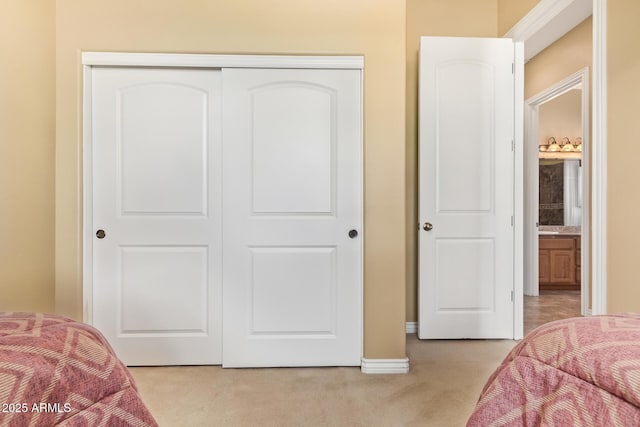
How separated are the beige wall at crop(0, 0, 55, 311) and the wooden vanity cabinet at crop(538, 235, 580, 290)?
5.14 meters

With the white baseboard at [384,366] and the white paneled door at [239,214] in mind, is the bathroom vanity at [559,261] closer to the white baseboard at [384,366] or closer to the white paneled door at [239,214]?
the white baseboard at [384,366]

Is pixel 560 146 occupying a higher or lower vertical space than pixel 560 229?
higher

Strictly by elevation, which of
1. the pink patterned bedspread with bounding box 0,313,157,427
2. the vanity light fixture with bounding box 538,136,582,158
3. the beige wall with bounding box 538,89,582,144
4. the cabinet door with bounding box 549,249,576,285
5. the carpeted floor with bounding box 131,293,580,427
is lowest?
the carpeted floor with bounding box 131,293,580,427

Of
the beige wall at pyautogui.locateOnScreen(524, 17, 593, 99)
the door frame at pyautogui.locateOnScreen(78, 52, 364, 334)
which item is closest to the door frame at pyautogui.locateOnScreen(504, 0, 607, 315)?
the door frame at pyautogui.locateOnScreen(78, 52, 364, 334)

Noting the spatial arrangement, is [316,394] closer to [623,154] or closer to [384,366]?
[384,366]

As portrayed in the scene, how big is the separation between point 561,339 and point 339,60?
1.96 metres

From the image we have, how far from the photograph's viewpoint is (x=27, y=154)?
2.09 meters

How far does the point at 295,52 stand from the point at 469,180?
5.32ft

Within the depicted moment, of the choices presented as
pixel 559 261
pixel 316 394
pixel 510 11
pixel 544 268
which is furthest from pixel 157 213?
pixel 559 261

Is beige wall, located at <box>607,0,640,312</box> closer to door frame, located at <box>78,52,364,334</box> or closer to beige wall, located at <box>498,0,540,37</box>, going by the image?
beige wall, located at <box>498,0,540,37</box>

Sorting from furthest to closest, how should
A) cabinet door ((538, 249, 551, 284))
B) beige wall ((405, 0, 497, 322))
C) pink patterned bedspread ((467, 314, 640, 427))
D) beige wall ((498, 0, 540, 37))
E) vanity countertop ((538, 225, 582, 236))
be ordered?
vanity countertop ((538, 225, 582, 236)) → cabinet door ((538, 249, 551, 284)) → beige wall ((405, 0, 497, 322)) → beige wall ((498, 0, 540, 37)) → pink patterned bedspread ((467, 314, 640, 427))

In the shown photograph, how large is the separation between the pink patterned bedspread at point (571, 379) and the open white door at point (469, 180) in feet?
6.83

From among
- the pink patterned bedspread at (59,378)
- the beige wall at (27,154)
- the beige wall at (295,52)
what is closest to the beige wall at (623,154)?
the beige wall at (295,52)

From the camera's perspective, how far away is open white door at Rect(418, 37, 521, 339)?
296 centimetres
